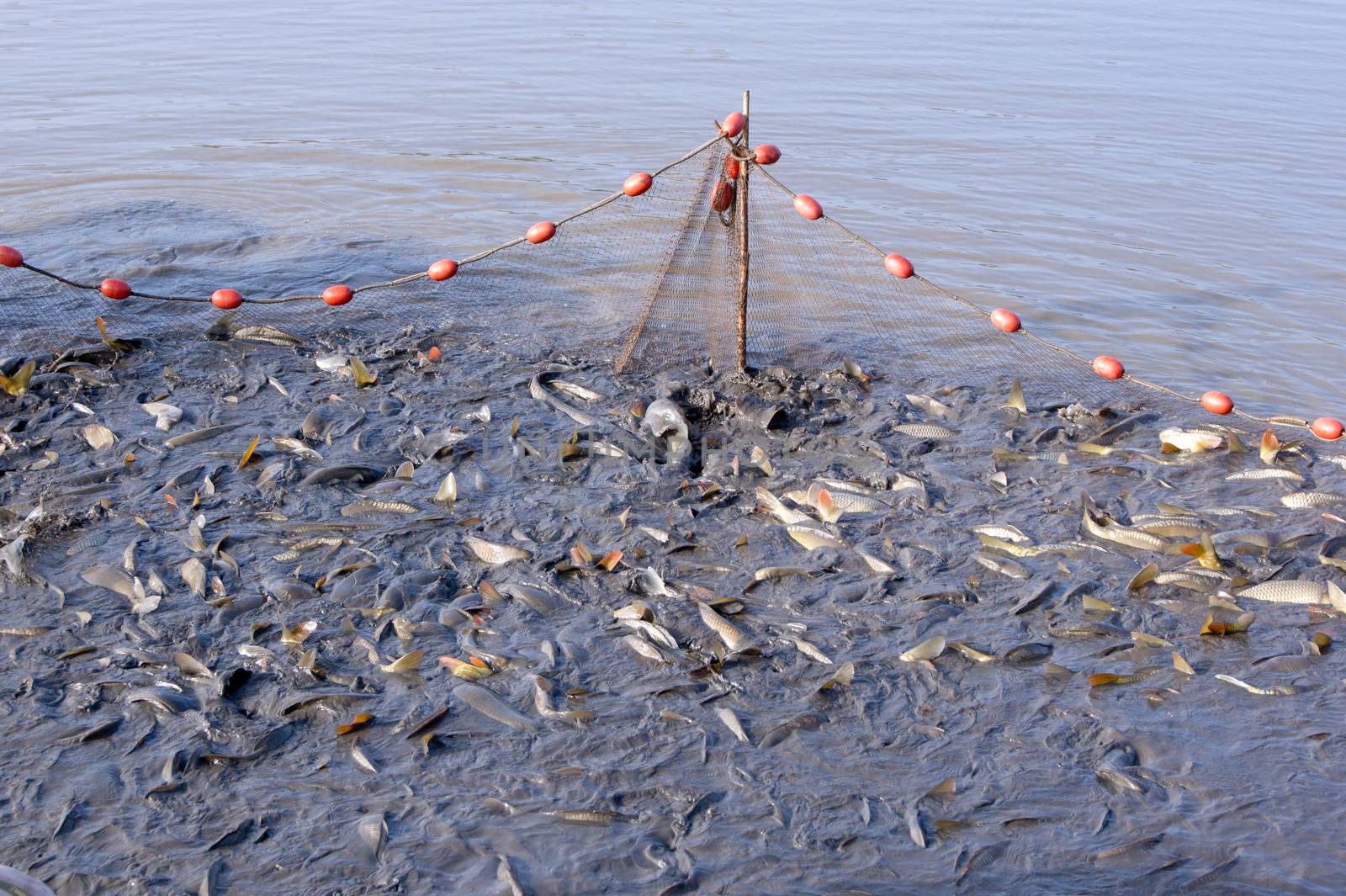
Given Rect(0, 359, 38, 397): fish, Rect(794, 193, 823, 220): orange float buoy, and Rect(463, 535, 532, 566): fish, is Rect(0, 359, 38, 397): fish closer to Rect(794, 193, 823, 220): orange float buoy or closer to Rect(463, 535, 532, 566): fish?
Rect(463, 535, 532, 566): fish

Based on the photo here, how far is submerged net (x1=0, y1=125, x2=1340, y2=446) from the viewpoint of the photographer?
18.6ft

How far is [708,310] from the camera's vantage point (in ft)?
19.1

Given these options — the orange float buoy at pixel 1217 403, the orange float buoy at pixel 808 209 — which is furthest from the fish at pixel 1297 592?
the orange float buoy at pixel 808 209

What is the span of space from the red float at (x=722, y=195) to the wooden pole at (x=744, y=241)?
6 centimetres

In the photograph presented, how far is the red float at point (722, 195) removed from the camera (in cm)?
529

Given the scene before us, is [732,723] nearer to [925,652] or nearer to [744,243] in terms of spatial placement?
[925,652]

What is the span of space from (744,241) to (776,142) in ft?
19.6

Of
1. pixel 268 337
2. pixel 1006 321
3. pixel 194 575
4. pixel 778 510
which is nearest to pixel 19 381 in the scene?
pixel 268 337

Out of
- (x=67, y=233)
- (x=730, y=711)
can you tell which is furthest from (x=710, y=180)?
(x=67, y=233)

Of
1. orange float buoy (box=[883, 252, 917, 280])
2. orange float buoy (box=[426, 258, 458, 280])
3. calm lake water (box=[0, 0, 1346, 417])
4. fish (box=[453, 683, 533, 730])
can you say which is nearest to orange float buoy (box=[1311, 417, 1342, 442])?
calm lake water (box=[0, 0, 1346, 417])

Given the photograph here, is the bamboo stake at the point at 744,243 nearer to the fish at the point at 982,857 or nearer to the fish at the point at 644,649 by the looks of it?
the fish at the point at 644,649

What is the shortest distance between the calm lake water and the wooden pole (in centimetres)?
256

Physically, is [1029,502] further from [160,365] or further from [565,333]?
[160,365]

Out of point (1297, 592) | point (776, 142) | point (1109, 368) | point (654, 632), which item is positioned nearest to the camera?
point (654, 632)
